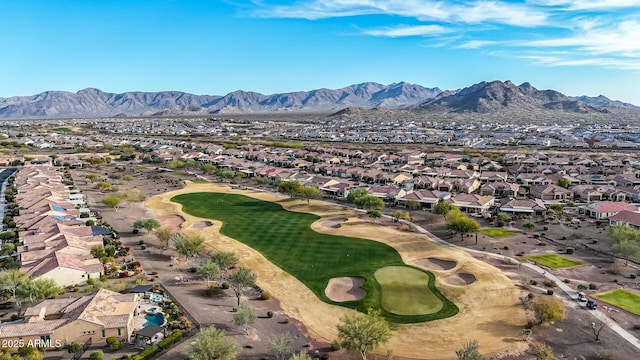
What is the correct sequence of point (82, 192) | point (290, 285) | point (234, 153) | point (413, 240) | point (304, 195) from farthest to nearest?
point (234, 153), point (82, 192), point (304, 195), point (413, 240), point (290, 285)

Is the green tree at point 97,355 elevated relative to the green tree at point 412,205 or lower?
lower

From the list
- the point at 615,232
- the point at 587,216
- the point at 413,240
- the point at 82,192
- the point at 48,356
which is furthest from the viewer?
the point at 82,192

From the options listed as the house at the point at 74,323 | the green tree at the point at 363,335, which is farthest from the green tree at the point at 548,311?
the house at the point at 74,323

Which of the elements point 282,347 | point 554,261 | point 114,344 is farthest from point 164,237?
point 554,261

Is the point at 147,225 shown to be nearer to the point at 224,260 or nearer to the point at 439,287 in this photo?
the point at 224,260

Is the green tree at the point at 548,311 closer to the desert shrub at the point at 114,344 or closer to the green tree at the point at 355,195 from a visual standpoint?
the desert shrub at the point at 114,344

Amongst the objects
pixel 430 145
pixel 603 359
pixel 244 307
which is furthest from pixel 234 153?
pixel 603 359

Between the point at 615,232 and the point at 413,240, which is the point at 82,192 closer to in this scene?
the point at 413,240

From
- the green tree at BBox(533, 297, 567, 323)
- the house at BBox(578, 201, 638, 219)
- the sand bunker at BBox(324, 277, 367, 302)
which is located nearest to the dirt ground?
the green tree at BBox(533, 297, 567, 323)
